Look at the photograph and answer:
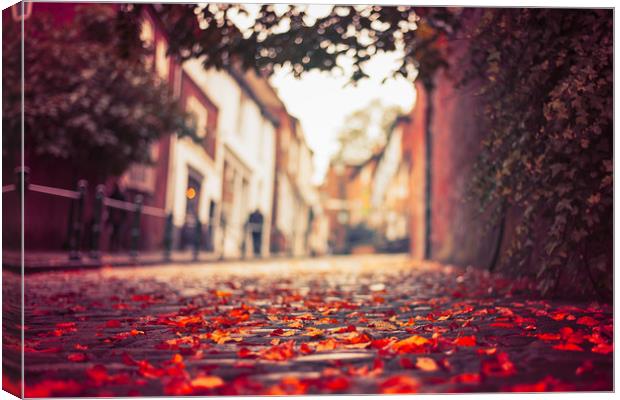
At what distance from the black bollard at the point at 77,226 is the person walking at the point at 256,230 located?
38.2 ft

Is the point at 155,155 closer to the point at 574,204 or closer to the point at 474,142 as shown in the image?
the point at 474,142

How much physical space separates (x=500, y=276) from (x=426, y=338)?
12.9 feet

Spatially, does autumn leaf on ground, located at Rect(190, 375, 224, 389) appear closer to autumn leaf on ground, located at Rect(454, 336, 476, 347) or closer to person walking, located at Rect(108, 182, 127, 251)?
autumn leaf on ground, located at Rect(454, 336, 476, 347)

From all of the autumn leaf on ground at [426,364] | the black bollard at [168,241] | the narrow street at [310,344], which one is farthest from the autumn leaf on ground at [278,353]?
the black bollard at [168,241]

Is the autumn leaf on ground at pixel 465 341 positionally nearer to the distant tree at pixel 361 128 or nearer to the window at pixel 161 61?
the distant tree at pixel 361 128

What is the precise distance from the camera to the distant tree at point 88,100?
11.0 metres

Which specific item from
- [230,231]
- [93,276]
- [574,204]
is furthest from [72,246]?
[230,231]

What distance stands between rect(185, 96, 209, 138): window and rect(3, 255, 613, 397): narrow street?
9.93 meters

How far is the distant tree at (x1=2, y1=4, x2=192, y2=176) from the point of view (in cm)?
1104

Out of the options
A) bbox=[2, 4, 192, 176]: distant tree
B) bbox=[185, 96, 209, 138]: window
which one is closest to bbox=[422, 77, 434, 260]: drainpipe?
bbox=[185, 96, 209, 138]: window

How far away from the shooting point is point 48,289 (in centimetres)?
641

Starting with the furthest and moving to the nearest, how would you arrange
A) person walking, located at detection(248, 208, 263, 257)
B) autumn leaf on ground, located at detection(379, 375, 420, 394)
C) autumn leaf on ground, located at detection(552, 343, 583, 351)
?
person walking, located at detection(248, 208, 263, 257)
autumn leaf on ground, located at detection(552, 343, 583, 351)
autumn leaf on ground, located at detection(379, 375, 420, 394)

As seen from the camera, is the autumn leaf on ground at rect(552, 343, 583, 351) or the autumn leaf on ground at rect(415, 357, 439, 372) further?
the autumn leaf on ground at rect(552, 343, 583, 351)

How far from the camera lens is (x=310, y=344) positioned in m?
3.38
